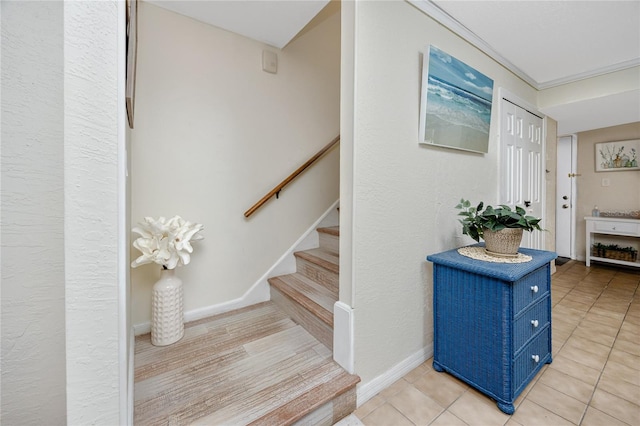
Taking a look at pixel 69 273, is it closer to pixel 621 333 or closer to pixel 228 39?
pixel 228 39

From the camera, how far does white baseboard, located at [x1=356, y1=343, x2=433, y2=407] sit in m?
1.29

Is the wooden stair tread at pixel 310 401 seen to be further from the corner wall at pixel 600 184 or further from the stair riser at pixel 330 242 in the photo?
the corner wall at pixel 600 184

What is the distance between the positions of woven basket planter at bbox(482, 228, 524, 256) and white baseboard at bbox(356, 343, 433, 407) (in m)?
0.74

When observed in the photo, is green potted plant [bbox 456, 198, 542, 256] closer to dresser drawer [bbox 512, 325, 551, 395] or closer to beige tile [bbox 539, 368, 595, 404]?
A: dresser drawer [bbox 512, 325, 551, 395]

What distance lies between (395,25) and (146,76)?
1492 mm

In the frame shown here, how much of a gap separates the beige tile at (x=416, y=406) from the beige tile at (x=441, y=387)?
0.12ft

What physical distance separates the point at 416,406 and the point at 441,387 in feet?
0.73

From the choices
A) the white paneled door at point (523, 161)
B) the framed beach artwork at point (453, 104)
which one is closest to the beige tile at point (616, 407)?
the white paneled door at point (523, 161)

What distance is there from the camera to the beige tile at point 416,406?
1196 millimetres

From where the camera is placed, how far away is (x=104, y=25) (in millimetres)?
656

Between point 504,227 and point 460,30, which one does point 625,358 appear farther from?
point 460,30

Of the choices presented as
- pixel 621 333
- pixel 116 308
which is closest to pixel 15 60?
pixel 116 308

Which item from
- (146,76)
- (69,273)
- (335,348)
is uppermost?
(146,76)

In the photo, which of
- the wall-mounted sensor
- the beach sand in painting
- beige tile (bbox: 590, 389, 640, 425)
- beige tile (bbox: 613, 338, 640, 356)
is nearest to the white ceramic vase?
the wall-mounted sensor
